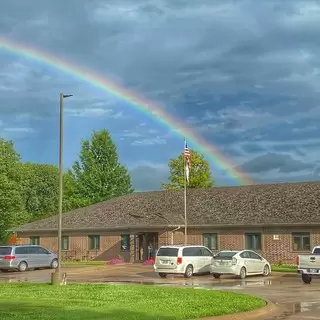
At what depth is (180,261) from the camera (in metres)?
34.5

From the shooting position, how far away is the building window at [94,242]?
53.7 metres

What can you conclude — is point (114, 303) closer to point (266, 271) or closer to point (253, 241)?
point (266, 271)

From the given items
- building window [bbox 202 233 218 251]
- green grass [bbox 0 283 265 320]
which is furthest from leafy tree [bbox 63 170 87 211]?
green grass [bbox 0 283 265 320]

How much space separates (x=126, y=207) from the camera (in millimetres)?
56750

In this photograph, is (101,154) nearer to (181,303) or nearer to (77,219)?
(77,219)

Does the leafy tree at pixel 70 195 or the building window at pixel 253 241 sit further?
the leafy tree at pixel 70 195

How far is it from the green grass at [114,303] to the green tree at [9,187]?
3572 cm

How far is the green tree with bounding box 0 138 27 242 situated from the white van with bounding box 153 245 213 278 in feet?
88.6

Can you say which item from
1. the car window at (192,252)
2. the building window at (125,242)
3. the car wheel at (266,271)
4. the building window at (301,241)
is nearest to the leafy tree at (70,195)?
the building window at (125,242)

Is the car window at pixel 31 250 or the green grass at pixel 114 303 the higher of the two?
the car window at pixel 31 250

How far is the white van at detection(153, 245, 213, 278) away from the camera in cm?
3450

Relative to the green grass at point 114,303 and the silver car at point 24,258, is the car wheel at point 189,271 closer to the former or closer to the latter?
the green grass at point 114,303

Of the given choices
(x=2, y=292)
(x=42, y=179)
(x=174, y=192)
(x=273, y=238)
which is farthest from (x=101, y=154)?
(x=2, y=292)

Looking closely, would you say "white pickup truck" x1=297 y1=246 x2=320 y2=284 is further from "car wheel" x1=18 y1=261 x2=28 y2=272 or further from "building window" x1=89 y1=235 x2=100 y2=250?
"building window" x1=89 y1=235 x2=100 y2=250
